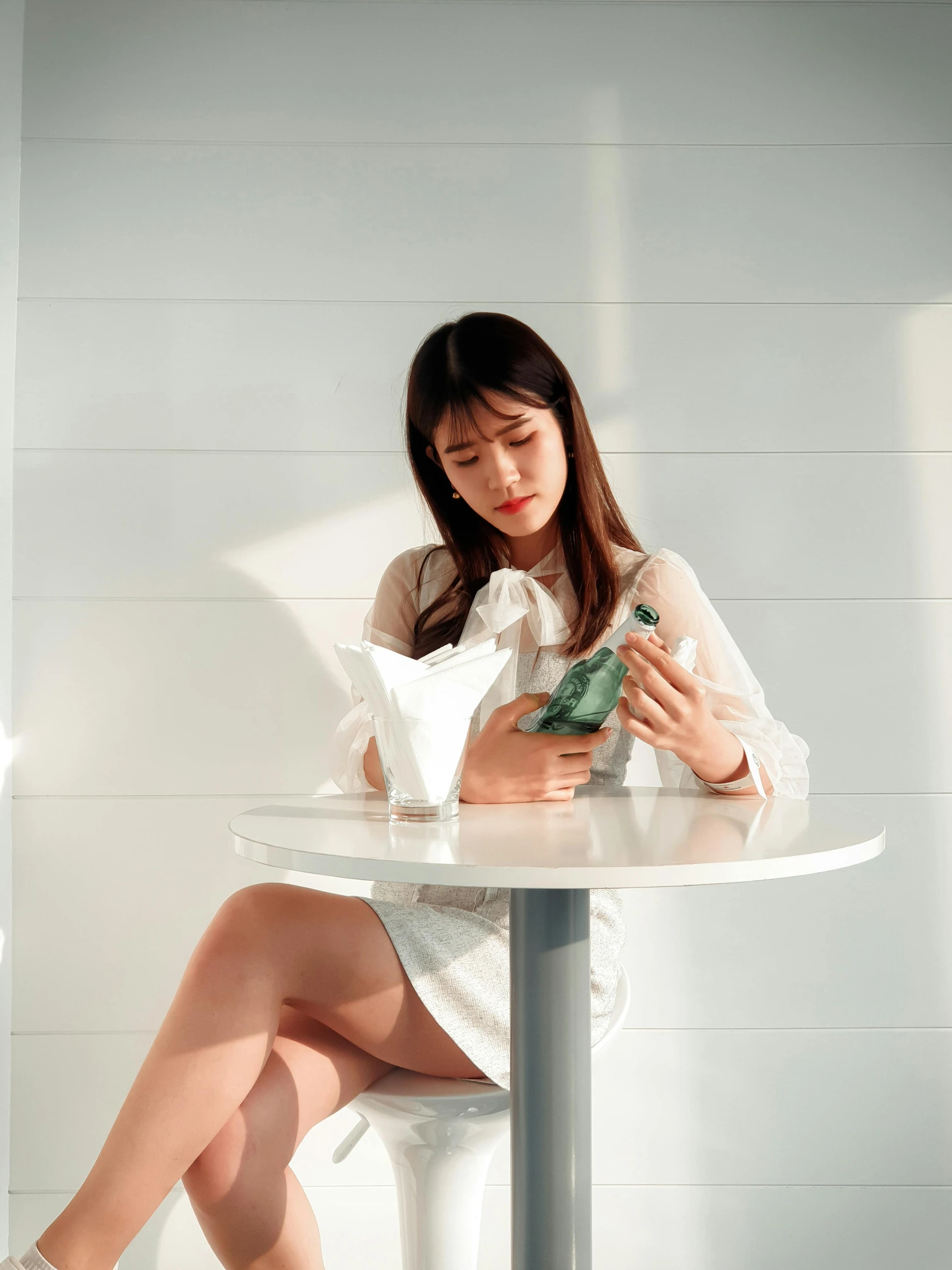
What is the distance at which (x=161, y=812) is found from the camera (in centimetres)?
170

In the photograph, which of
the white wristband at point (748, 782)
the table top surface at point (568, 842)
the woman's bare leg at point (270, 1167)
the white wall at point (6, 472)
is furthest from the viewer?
the white wall at point (6, 472)

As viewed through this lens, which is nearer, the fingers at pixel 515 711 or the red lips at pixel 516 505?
the fingers at pixel 515 711

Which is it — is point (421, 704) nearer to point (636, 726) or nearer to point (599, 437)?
point (636, 726)

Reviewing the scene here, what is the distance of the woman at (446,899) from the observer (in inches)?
36.5

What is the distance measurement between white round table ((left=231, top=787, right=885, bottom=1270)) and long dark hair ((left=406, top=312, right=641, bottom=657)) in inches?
15.8

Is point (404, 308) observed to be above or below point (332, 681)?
above

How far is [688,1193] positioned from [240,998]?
113cm

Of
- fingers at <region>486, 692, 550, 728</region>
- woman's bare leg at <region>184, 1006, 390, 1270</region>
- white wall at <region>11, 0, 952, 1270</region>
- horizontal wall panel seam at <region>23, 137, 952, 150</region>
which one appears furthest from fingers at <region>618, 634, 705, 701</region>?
horizontal wall panel seam at <region>23, 137, 952, 150</region>

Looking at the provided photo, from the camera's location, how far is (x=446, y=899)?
1215 mm

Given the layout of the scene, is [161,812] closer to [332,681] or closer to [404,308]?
[332,681]

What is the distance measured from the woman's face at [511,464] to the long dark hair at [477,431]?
13mm

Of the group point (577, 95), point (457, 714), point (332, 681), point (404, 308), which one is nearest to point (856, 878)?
point (332, 681)

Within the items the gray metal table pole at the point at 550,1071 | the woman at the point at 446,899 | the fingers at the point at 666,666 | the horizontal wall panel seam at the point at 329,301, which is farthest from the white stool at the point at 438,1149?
the horizontal wall panel seam at the point at 329,301

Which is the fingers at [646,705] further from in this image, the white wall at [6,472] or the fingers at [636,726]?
the white wall at [6,472]
